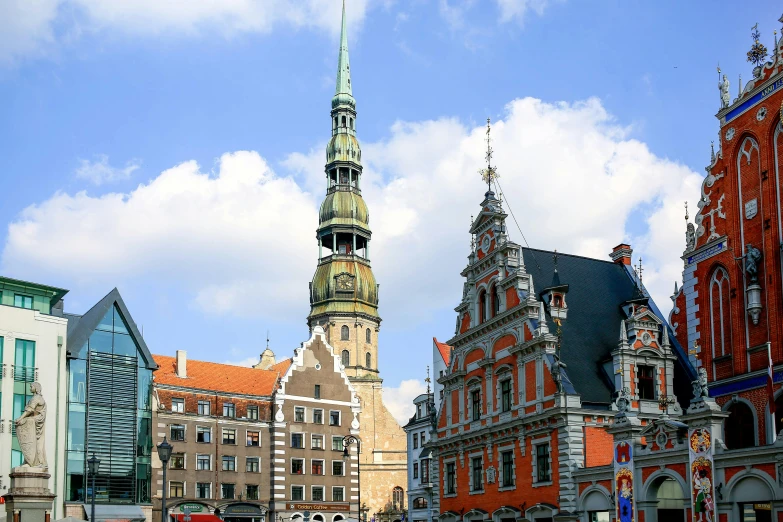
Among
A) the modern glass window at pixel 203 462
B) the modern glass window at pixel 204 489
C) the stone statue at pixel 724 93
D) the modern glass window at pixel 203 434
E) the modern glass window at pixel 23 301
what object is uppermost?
the stone statue at pixel 724 93

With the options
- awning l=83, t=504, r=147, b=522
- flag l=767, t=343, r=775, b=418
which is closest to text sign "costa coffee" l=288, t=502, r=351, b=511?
awning l=83, t=504, r=147, b=522

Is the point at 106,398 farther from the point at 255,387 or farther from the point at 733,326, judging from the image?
the point at 733,326

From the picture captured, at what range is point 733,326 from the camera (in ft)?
111

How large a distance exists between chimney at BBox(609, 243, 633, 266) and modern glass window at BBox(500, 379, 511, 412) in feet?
32.8

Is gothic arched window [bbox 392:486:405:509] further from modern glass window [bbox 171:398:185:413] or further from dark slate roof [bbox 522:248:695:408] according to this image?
dark slate roof [bbox 522:248:695:408]

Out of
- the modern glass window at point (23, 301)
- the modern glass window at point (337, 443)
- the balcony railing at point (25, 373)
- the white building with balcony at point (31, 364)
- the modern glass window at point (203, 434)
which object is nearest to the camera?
the white building with balcony at point (31, 364)

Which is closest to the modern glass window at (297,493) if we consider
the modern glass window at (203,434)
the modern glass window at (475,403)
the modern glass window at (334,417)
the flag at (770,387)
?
the modern glass window at (334,417)

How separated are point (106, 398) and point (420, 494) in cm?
2272

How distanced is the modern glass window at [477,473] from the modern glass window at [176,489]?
25188 millimetres

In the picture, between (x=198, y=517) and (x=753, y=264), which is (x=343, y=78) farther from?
(x=753, y=264)

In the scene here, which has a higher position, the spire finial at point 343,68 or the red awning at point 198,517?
the spire finial at point 343,68

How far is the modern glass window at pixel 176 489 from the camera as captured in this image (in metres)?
62.1

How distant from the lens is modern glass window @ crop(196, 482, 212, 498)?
63597 millimetres

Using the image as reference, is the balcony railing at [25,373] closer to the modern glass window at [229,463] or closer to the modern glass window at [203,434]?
the modern glass window at [203,434]
